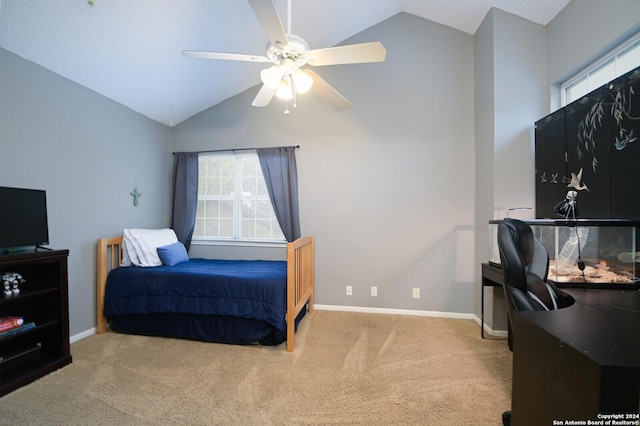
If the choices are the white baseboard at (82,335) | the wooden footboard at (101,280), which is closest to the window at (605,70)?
the wooden footboard at (101,280)

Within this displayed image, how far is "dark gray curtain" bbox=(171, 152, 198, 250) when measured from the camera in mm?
3314

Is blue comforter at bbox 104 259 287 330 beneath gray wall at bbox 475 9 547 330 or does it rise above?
beneath

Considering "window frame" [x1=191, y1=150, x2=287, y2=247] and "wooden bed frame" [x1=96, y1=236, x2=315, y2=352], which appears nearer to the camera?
"wooden bed frame" [x1=96, y1=236, x2=315, y2=352]

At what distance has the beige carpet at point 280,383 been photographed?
1.47m

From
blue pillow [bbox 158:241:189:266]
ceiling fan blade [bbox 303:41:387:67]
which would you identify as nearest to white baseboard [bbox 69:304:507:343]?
blue pillow [bbox 158:241:189:266]

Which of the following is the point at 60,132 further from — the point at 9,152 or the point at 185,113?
the point at 185,113

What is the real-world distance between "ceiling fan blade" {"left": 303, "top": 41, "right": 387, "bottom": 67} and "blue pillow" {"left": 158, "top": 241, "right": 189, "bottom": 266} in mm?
2286

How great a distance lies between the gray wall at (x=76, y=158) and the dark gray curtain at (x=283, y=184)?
4.58ft

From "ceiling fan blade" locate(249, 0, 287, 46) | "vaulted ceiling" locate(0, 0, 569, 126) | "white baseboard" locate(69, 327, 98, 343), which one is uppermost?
"vaulted ceiling" locate(0, 0, 569, 126)

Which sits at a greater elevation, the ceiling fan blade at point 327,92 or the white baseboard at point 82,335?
the ceiling fan blade at point 327,92

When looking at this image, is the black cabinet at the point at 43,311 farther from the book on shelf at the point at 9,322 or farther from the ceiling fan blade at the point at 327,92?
the ceiling fan blade at the point at 327,92

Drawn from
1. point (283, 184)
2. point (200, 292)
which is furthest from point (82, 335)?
point (283, 184)

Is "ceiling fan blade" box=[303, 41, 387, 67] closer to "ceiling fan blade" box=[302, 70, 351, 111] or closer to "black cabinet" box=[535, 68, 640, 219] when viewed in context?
"ceiling fan blade" box=[302, 70, 351, 111]

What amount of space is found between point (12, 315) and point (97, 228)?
33.9 inches
